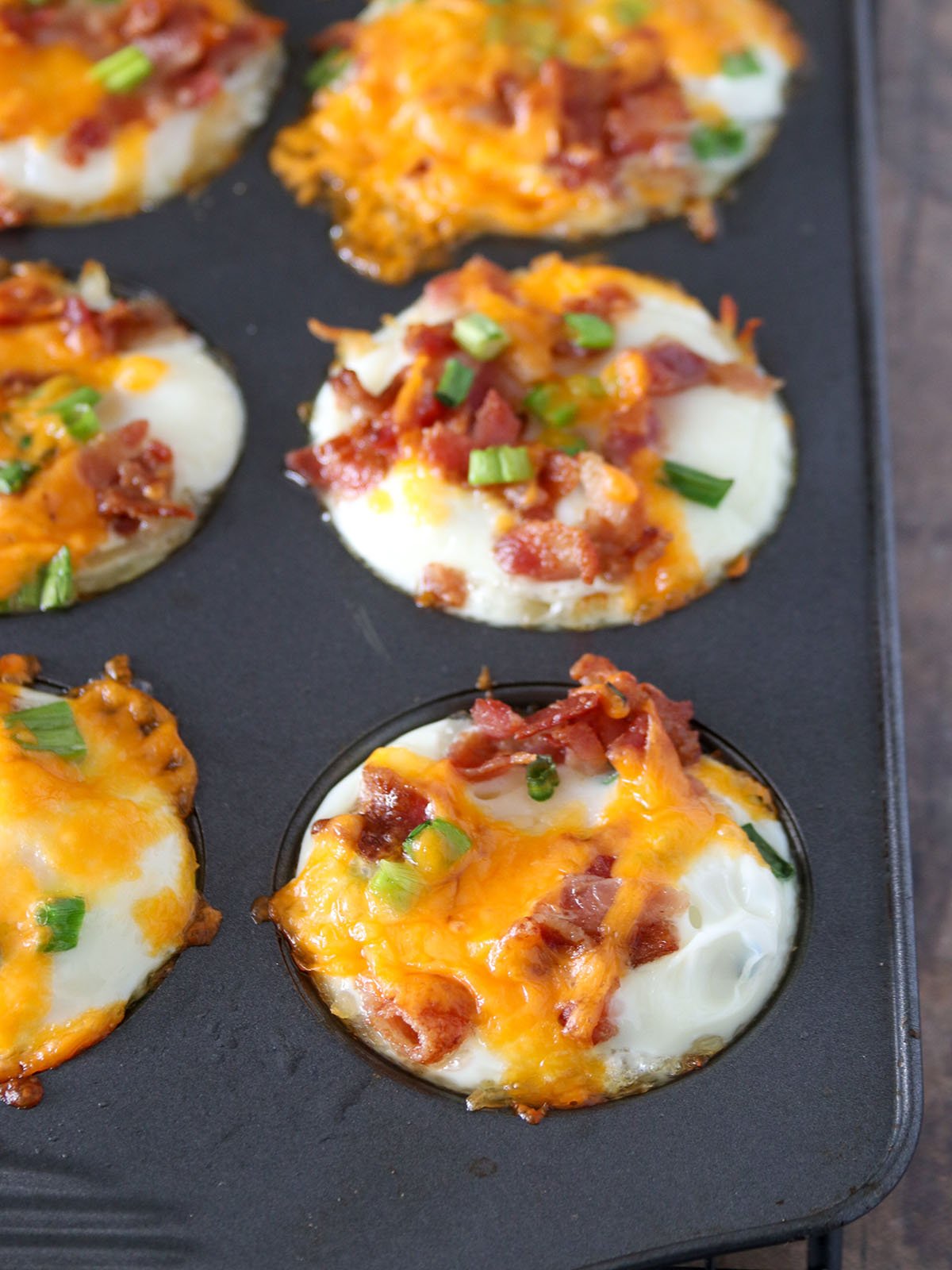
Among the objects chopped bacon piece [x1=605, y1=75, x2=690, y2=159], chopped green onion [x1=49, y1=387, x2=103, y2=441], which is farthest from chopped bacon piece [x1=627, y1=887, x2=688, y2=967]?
chopped bacon piece [x1=605, y1=75, x2=690, y2=159]

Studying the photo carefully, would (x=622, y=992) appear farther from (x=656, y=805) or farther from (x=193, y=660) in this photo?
(x=193, y=660)

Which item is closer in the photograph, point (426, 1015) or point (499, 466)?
point (426, 1015)

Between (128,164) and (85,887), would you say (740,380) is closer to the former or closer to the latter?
(128,164)

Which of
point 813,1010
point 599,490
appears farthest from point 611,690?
point 813,1010

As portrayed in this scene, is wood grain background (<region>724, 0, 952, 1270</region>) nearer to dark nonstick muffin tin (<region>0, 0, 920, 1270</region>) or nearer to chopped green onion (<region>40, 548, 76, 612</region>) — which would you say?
dark nonstick muffin tin (<region>0, 0, 920, 1270</region>)

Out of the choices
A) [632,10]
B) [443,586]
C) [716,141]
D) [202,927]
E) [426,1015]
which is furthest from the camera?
[632,10]

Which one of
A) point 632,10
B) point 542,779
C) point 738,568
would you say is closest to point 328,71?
point 632,10

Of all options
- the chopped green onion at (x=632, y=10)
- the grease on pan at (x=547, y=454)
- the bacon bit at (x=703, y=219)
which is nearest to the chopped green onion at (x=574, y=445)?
the grease on pan at (x=547, y=454)
